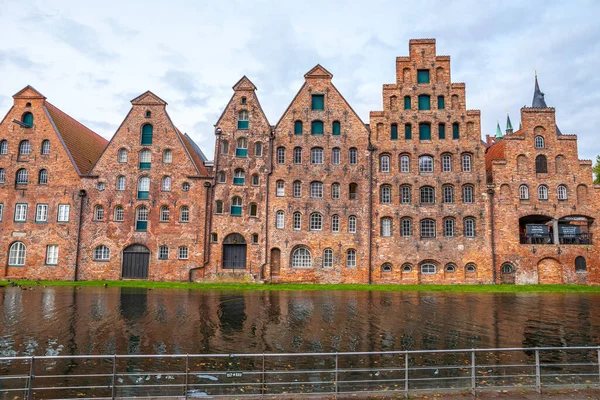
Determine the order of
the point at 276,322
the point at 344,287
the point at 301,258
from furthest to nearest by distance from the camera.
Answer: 1. the point at 301,258
2. the point at 344,287
3. the point at 276,322

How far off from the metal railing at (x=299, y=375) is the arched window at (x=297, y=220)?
2477cm

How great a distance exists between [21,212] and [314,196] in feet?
92.0

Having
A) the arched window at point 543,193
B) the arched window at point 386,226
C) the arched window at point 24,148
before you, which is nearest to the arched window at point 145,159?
the arched window at point 24,148

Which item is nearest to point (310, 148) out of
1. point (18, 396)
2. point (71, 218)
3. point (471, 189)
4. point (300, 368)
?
point (471, 189)

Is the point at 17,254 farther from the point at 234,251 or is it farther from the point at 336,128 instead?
the point at 336,128

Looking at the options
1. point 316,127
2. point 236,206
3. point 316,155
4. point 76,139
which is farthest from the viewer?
point 76,139

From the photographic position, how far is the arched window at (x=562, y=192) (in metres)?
36.4

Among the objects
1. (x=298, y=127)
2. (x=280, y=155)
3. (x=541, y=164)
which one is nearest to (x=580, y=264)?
(x=541, y=164)

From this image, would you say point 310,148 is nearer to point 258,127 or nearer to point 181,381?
point 258,127

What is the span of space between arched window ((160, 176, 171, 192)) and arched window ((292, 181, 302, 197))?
471 inches

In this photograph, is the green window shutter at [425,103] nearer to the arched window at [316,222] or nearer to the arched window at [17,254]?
the arched window at [316,222]

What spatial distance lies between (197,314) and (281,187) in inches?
769

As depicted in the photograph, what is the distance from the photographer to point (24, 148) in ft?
125

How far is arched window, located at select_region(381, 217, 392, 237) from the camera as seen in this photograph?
37.2m
